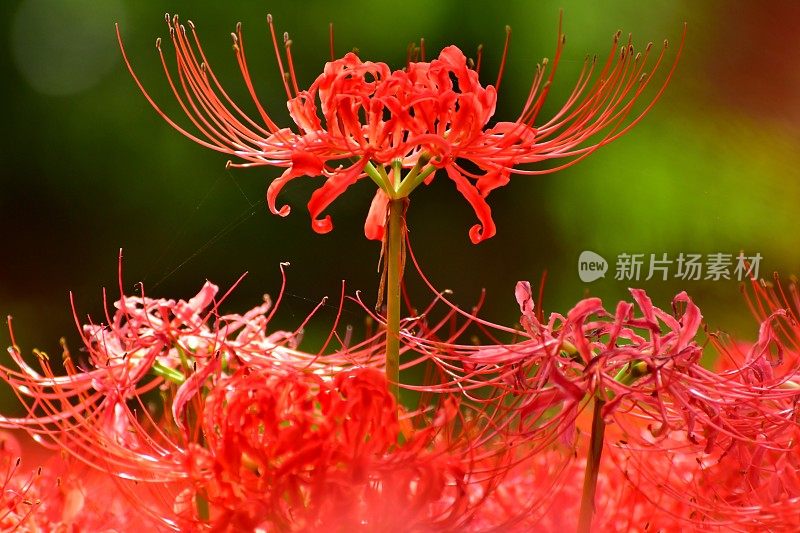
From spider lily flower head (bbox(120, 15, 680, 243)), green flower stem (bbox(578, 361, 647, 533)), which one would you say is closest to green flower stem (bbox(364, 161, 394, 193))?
spider lily flower head (bbox(120, 15, 680, 243))

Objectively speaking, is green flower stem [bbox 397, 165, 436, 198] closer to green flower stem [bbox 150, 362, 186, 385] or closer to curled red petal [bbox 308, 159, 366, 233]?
curled red petal [bbox 308, 159, 366, 233]

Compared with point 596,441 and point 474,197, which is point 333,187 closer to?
point 474,197

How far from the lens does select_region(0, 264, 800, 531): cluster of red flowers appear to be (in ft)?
1.48

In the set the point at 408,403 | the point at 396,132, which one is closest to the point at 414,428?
the point at 408,403

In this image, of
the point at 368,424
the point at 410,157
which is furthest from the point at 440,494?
the point at 410,157

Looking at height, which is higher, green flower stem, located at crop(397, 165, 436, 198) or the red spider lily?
green flower stem, located at crop(397, 165, 436, 198)

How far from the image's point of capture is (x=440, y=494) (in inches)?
17.9

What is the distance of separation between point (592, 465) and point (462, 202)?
25cm

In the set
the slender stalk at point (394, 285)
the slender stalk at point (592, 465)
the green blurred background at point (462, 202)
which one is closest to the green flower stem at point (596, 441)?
the slender stalk at point (592, 465)

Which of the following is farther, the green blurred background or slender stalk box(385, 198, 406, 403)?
the green blurred background

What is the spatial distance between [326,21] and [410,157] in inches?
10.2

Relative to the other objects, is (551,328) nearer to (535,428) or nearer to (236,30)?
(535,428)

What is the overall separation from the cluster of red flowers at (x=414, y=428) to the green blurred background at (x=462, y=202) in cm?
12

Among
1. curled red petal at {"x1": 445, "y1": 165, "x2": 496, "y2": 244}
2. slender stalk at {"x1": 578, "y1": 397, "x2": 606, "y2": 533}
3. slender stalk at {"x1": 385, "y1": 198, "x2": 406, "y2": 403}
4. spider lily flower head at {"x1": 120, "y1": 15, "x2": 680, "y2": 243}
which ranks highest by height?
spider lily flower head at {"x1": 120, "y1": 15, "x2": 680, "y2": 243}
